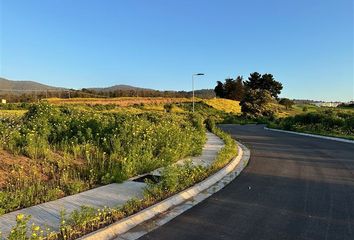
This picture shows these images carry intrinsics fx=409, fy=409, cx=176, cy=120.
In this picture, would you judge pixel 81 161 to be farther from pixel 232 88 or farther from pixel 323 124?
pixel 232 88

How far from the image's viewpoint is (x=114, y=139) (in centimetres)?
1166

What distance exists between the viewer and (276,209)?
775cm

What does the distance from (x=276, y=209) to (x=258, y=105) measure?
5618 centimetres

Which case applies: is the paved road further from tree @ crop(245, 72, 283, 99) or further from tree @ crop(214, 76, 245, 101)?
tree @ crop(214, 76, 245, 101)

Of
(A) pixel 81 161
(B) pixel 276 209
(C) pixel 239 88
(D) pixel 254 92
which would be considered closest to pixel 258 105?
(D) pixel 254 92

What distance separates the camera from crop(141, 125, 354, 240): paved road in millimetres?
6305

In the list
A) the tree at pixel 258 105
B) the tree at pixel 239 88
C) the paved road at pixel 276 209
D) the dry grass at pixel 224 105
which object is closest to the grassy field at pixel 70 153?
the paved road at pixel 276 209

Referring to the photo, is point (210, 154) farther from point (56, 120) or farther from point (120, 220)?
point (120, 220)

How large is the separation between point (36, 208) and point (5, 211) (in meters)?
0.49

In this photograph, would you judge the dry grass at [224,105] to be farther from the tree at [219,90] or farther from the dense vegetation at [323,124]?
the dense vegetation at [323,124]

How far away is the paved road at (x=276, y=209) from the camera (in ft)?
20.7

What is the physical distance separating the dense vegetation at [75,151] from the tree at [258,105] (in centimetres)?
4826

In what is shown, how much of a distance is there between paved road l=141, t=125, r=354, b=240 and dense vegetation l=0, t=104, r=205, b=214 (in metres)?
2.44

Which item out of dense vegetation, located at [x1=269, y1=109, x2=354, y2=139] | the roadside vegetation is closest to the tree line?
dense vegetation, located at [x1=269, y1=109, x2=354, y2=139]
